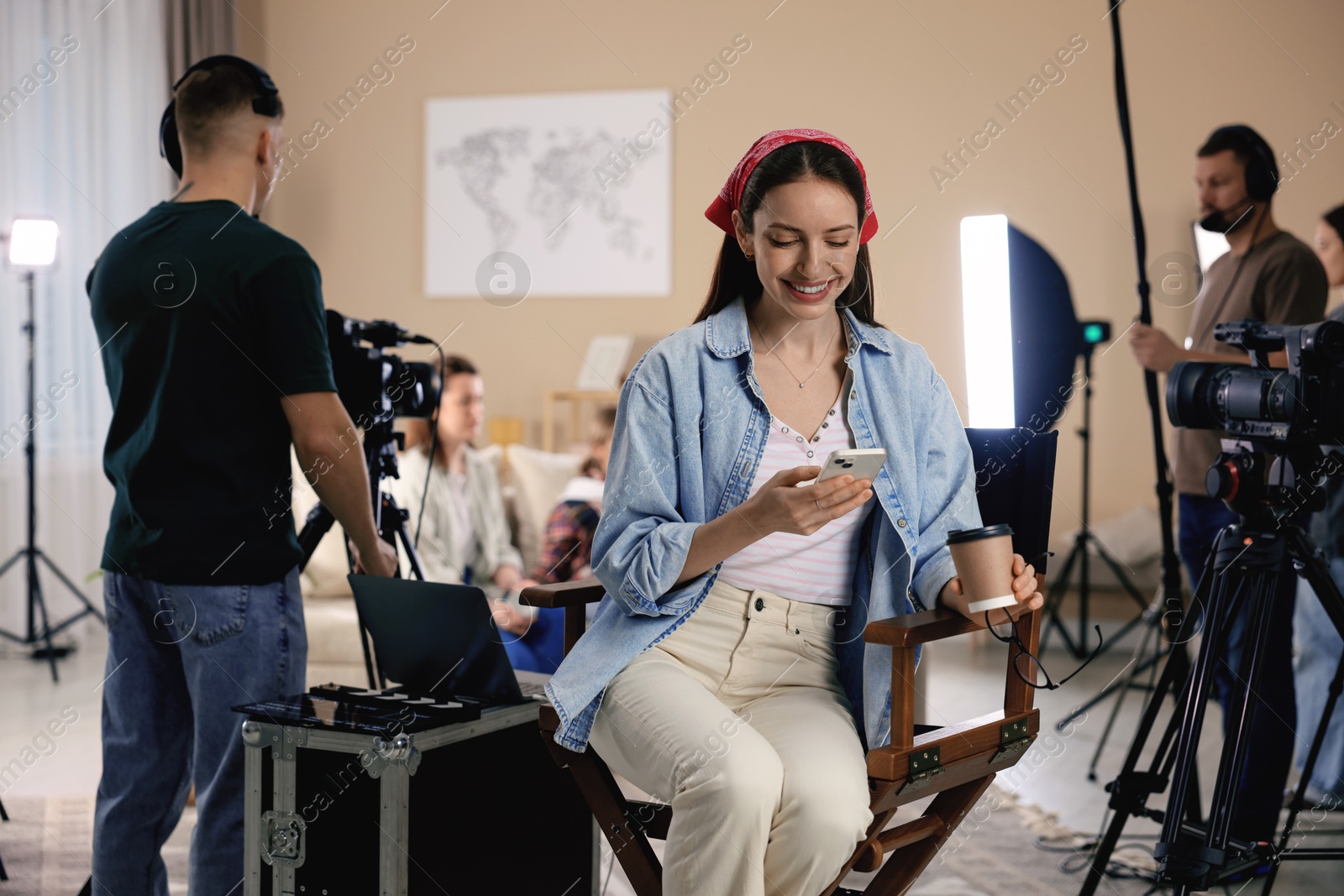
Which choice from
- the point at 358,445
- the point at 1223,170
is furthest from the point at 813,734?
the point at 1223,170

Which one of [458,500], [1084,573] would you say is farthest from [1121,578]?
[458,500]

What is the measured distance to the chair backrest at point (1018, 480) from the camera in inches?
68.1

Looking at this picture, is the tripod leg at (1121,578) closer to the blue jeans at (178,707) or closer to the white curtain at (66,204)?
the blue jeans at (178,707)

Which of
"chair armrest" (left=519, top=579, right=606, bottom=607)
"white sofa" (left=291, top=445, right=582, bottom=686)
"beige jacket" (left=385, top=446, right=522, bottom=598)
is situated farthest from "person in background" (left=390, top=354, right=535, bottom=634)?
"chair armrest" (left=519, top=579, right=606, bottom=607)

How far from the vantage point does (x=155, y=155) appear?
16.7ft

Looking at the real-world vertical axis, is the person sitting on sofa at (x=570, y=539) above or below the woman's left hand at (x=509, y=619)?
above

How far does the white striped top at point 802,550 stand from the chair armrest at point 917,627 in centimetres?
10

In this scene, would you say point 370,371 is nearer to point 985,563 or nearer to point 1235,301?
point 985,563

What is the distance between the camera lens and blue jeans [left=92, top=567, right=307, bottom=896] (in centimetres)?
160

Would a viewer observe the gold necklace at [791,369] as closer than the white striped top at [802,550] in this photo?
No

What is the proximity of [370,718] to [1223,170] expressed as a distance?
2150 mm

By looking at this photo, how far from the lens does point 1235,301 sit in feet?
8.37

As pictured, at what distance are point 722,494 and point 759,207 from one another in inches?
15.4

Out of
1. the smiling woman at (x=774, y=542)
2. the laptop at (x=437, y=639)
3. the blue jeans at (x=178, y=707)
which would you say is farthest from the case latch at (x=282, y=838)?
the smiling woman at (x=774, y=542)
